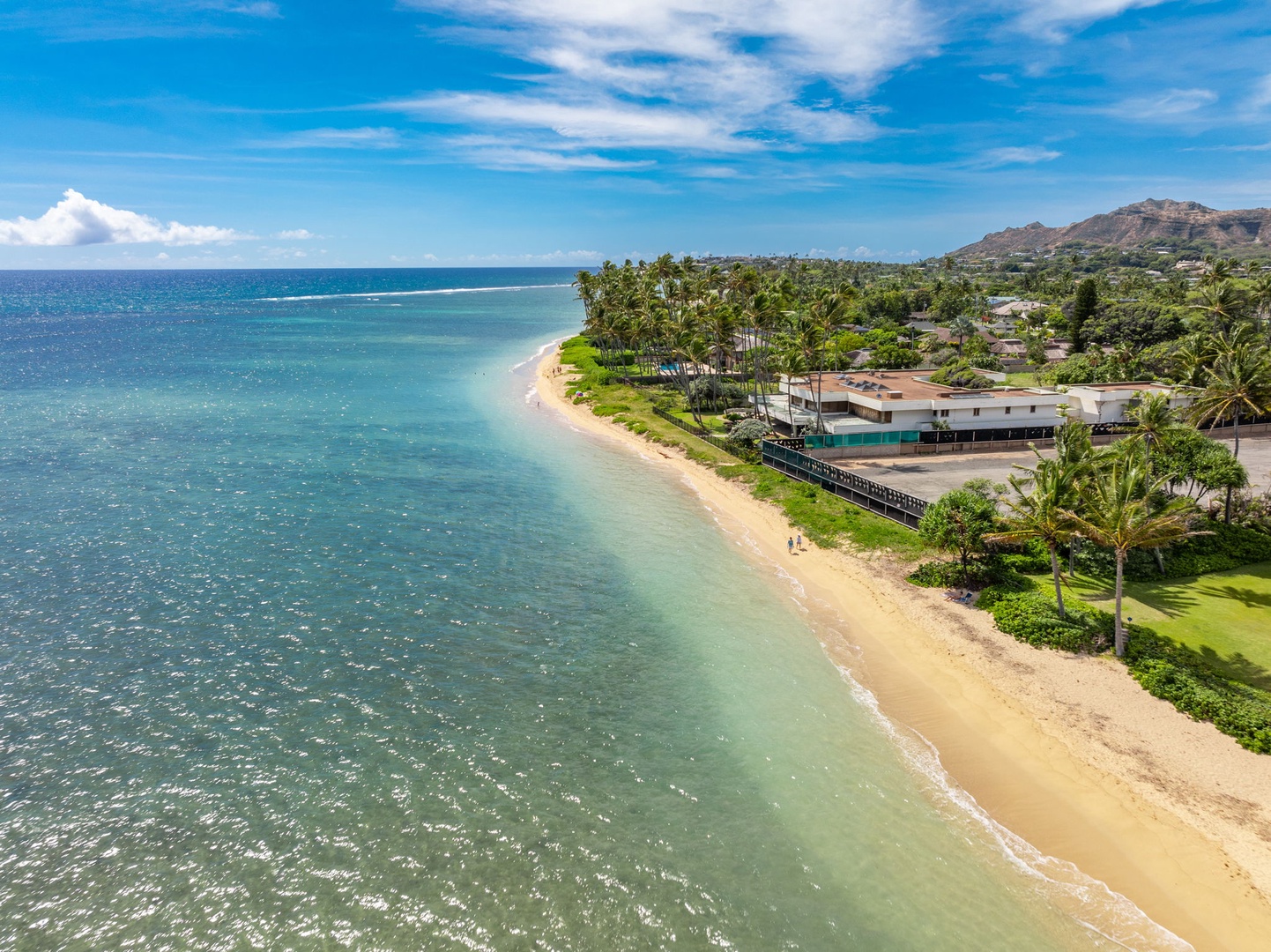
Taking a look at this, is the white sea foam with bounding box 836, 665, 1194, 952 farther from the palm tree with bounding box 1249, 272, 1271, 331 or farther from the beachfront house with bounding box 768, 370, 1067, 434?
the palm tree with bounding box 1249, 272, 1271, 331

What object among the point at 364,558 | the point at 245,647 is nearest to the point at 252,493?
the point at 364,558

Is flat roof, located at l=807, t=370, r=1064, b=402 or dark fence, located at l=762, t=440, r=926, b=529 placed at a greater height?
flat roof, located at l=807, t=370, r=1064, b=402

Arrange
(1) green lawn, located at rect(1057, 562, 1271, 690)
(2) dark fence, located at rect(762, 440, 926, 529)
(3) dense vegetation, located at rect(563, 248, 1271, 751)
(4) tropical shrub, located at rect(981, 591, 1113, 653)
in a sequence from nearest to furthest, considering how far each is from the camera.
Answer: (1) green lawn, located at rect(1057, 562, 1271, 690) → (3) dense vegetation, located at rect(563, 248, 1271, 751) → (4) tropical shrub, located at rect(981, 591, 1113, 653) → (2) dark fence, located at rect(762, 440, 926, 529)

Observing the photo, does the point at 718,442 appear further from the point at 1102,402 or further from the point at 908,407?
the point at 1102,402

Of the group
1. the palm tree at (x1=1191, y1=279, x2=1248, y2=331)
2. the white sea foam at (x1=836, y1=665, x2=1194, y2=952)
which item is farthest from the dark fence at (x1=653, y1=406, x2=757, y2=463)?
the palm tree at (x1=1191, y1=279, x2=1248, y2=331)

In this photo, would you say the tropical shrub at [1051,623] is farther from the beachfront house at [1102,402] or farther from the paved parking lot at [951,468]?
the beachfront house at [1102,402]

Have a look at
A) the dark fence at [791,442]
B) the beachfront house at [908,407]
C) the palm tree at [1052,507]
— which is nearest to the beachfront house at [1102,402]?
the beachfront house at [908,407]

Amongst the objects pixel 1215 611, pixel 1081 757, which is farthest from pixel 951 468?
pixel 1081 757
